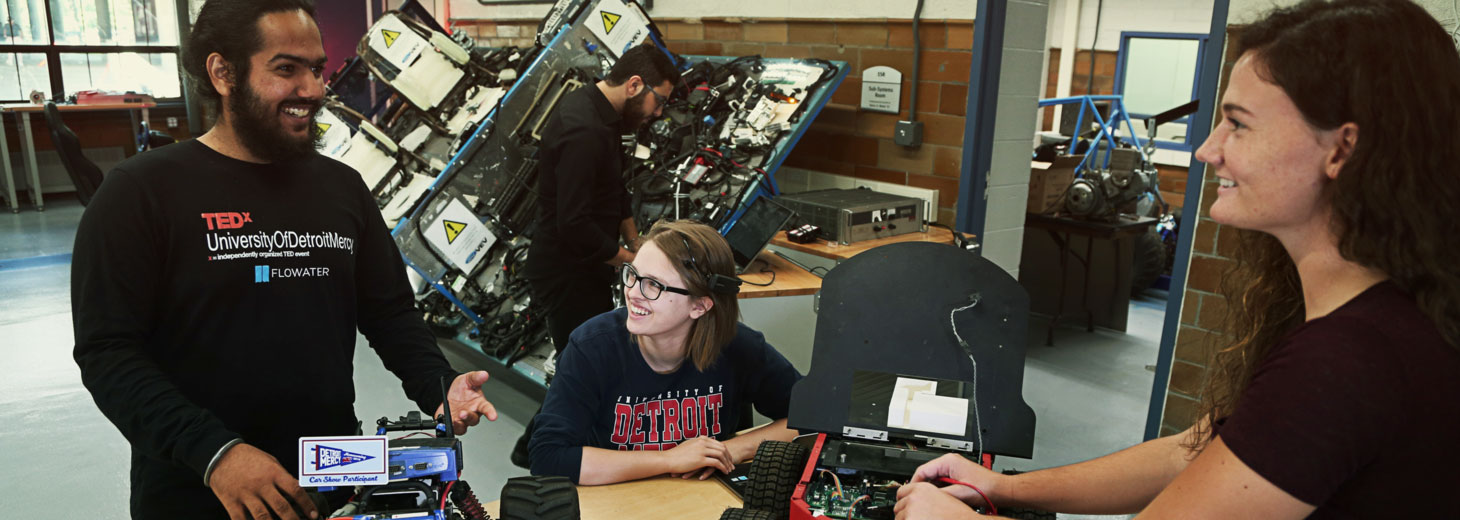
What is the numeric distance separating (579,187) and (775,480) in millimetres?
1746

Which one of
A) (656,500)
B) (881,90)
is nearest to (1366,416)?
(656,500)

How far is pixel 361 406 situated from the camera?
394 cm

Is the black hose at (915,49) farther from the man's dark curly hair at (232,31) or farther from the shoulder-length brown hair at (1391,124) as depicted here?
the shoulder-length brown hair at (1391,124)

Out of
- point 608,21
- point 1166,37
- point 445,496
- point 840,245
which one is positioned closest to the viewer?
point 445,496

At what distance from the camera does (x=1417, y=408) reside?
2.62ft

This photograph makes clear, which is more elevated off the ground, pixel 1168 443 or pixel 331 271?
pixel 331 271

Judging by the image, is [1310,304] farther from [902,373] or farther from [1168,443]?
[902,373]

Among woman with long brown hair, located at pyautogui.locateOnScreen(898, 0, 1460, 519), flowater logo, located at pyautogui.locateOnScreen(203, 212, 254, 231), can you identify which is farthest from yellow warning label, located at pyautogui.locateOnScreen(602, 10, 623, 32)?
woman with long brown hair, located at pyautogui.locateOnScreen(898, 0, 1460, 519)

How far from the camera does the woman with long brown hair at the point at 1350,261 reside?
807mm

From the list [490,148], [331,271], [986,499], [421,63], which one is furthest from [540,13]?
[986,499]

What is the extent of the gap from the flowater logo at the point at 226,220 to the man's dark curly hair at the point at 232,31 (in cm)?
21

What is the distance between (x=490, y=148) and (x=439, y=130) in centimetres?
71

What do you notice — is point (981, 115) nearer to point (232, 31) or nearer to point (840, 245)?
point (840, 245)

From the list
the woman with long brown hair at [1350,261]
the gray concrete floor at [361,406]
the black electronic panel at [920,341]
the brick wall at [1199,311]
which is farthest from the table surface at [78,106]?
the woman with long brown hair at [1350,261]
